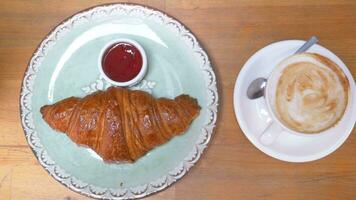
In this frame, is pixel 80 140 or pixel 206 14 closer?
pixel 80 140

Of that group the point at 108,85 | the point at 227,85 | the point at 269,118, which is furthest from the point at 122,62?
the point at 269,118

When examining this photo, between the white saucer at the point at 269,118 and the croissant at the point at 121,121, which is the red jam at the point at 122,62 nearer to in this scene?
the croissant at the point at 121,121

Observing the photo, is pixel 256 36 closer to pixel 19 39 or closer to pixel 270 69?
pixel 270 69

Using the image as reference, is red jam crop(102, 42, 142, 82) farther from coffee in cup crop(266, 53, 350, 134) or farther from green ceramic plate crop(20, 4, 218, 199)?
coffee in cup crop(266, 53, 350, 134)

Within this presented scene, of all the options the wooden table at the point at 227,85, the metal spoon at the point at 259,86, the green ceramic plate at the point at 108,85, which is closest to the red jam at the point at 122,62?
the green ceramic plate at the point at 108,85

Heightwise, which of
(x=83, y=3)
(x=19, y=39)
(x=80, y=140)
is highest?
(x=83, y=3)

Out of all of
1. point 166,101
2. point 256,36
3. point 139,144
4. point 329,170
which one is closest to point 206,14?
point 256,36

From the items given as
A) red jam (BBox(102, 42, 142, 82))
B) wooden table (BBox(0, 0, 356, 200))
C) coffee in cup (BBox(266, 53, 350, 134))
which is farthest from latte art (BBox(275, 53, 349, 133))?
red jam (BBox(102, 42, 142, 82))
